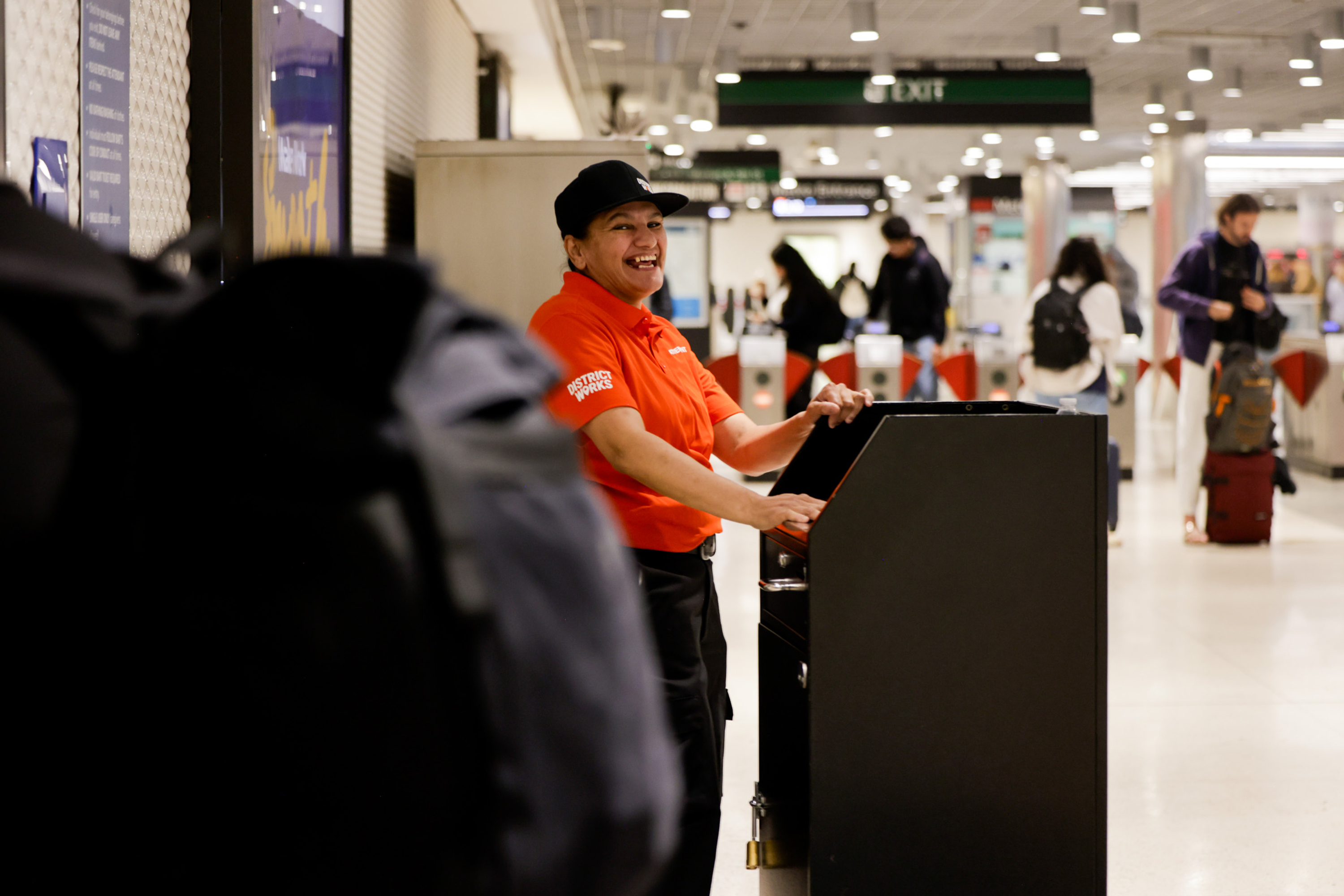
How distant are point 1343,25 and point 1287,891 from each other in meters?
9.44

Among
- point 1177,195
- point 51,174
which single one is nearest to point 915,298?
point 1177,195

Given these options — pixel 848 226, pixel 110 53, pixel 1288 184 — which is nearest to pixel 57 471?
pixel 110 53

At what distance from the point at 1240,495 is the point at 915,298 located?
10.7 feet

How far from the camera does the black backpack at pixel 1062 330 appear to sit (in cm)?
729

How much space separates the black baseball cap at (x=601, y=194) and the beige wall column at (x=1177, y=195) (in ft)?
45.3

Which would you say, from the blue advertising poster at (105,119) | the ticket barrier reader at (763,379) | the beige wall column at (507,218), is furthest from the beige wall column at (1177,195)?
the blue advertising poster at (105,119)

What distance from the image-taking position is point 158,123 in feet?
9.05

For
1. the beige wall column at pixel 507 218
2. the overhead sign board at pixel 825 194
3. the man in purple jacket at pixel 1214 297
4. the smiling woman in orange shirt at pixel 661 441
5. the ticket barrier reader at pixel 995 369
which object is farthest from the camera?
the overhead sign board at pixel 825 194

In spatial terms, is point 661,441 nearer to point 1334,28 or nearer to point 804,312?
point 804,312

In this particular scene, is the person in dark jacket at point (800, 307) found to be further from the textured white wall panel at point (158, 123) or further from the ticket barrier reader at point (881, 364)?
the textured white wall panel at point (158, 123)

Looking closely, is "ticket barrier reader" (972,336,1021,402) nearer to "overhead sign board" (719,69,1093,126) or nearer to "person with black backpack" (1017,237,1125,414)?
"overhead sign board" (719,69,1093,126)

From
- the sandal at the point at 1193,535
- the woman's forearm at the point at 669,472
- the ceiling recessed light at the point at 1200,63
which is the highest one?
the ceiling recessed light at the point at 1200,63

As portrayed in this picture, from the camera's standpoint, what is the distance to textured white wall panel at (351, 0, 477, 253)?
4.58 meters

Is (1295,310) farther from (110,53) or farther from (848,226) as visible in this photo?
(110,53)
